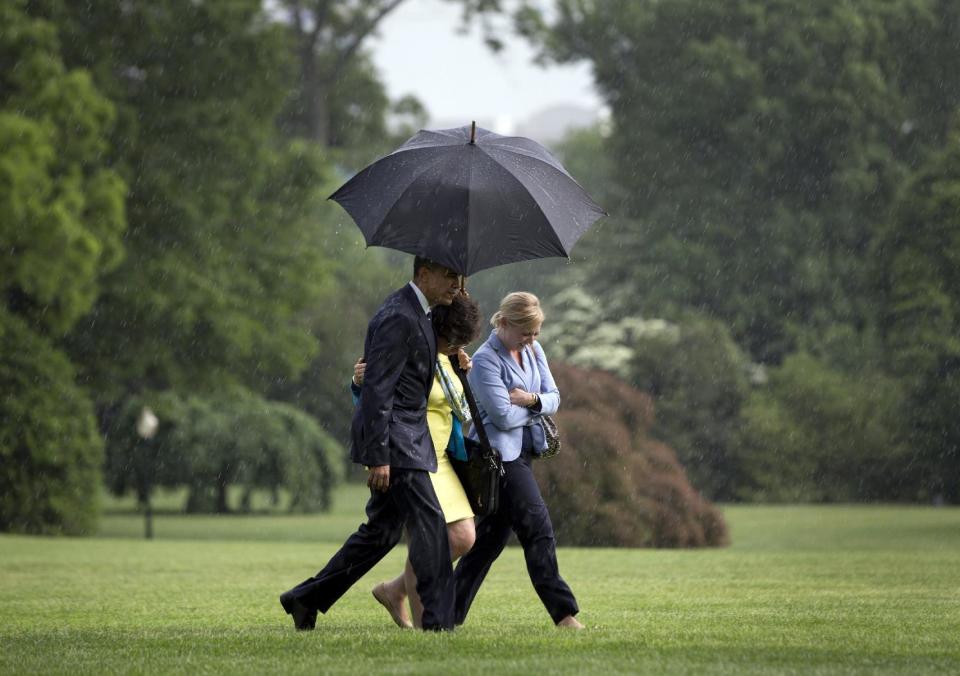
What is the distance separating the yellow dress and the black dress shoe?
0.87 metres

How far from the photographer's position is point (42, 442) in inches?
979

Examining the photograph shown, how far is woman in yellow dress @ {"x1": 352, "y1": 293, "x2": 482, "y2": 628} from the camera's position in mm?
8203

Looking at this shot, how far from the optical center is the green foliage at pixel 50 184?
24969 millimetres

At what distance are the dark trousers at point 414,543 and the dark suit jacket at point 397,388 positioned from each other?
0.44 ft

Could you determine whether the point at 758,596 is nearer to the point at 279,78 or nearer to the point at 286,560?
the point at 286,560

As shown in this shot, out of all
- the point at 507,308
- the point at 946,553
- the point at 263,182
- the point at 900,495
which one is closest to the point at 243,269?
the point at 263,182

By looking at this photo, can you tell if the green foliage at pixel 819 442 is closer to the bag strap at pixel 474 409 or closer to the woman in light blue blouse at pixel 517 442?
the woman in light blue blouse at pixel 517 442

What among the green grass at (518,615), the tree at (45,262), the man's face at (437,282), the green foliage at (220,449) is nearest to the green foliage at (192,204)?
the green foliage at (220,449)

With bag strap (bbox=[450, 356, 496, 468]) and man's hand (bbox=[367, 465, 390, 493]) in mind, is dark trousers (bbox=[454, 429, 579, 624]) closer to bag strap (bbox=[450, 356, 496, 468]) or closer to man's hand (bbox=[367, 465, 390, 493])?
bag strap (bbox=[450, 356, 496, 468])

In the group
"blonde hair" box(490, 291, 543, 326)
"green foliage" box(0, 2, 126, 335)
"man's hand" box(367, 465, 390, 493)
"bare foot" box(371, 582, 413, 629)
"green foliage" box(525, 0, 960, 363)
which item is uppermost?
"green foliage" box(525, 0, 960, 363)

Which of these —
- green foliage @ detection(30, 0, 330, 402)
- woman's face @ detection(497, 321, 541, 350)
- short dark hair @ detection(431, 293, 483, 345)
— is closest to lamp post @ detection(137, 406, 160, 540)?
green foliage @ detection(30, 0, 330, 402)

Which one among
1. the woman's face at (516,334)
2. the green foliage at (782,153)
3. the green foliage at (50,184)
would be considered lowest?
the woman's face at (516,334)

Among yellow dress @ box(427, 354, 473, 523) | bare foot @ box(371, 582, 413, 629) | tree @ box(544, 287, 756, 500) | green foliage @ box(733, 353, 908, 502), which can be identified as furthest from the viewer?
tree @ box(544, 287, 756, 500)

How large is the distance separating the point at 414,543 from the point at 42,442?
58.8 feet
